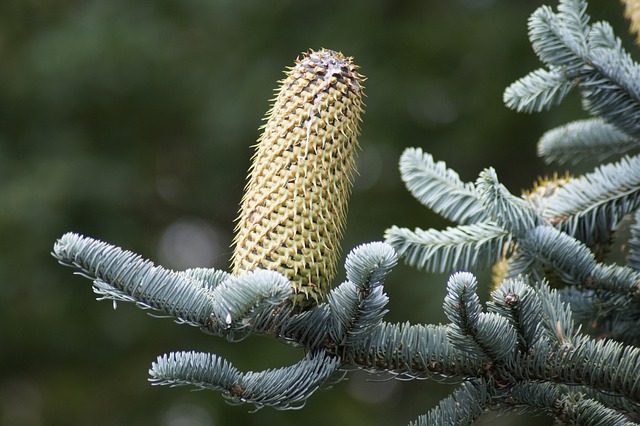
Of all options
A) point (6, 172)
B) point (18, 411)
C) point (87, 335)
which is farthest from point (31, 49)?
point (18, 411)

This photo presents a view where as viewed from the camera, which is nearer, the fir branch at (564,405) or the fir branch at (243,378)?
the fir branch at (243,378)

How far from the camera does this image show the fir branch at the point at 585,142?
2031 mm

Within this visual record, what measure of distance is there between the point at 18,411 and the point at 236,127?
10.9 ft

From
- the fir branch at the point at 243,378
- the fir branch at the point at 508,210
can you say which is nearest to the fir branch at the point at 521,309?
the fir branch at the point at 243,378

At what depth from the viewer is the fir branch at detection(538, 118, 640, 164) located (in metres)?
2.03

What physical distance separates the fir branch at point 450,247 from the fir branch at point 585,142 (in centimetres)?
57

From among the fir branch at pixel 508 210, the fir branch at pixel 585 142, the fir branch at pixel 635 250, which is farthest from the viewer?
the fir branch at pixel 585 142

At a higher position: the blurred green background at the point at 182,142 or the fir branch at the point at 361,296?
the blurred green background at the point at 182,142

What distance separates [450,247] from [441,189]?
17 centimetres

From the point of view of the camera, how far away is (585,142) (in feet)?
6.81

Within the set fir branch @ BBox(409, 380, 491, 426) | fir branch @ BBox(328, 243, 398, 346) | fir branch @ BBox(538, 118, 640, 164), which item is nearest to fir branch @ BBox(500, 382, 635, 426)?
fir branch @ BBox(409, 380, 491, 426)

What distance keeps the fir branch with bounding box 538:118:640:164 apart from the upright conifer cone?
0.94 m

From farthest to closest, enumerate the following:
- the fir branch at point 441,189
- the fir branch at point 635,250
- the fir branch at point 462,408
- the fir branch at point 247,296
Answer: the fir branch at point 441,189 < the fir branch at point 635,250 < the fir branch at point 462,408 < the fir branch at point 247,296

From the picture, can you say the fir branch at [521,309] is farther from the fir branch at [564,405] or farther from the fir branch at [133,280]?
the fir branch at [133,280]
